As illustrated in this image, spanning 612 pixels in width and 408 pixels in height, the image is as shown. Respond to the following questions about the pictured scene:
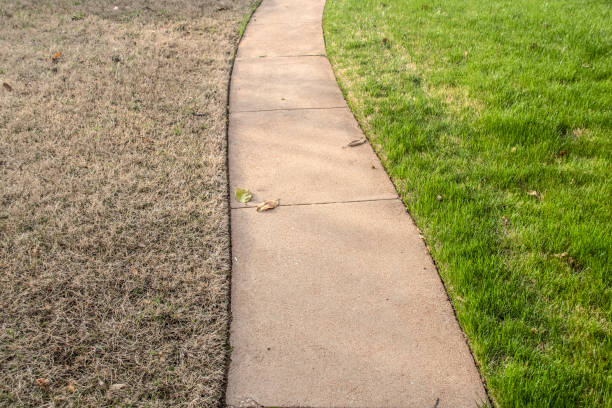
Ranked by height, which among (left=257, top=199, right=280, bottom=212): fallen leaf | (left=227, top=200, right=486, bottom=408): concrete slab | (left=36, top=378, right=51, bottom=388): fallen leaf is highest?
(left=257, top=199, right=280, bottom=212): fallen leaf

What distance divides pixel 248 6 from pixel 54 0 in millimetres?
3317

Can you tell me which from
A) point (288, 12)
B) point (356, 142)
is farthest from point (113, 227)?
point (288, 12)

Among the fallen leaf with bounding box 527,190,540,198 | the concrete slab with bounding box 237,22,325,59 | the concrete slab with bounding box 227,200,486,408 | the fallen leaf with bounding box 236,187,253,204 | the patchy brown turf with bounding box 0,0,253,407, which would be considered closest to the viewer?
the concrete slab with bounding box 227,200,486,408

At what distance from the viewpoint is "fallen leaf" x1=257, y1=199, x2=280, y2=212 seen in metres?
3.53

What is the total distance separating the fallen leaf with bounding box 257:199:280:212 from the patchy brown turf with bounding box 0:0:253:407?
10.1 inches

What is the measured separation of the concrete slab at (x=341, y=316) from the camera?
2268mm

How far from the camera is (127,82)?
18.1 feet

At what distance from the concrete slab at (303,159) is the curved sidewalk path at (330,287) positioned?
1 centimetres

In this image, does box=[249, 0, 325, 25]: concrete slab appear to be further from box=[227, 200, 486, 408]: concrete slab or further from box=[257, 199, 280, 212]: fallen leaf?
box=[227, 200, 486, 408]: concrete slab

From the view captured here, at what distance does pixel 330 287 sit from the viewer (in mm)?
2846

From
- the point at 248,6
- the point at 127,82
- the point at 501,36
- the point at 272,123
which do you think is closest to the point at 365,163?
the point at 272,123

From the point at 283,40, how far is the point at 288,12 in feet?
5.95

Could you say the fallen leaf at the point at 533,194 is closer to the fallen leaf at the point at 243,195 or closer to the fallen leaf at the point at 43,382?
the fallen leaf at the point at 243,195

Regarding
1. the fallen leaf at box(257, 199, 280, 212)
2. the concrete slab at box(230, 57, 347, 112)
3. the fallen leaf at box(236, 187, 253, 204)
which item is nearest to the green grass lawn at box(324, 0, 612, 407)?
the concrete slab at box(230, 57, 347, 112)
